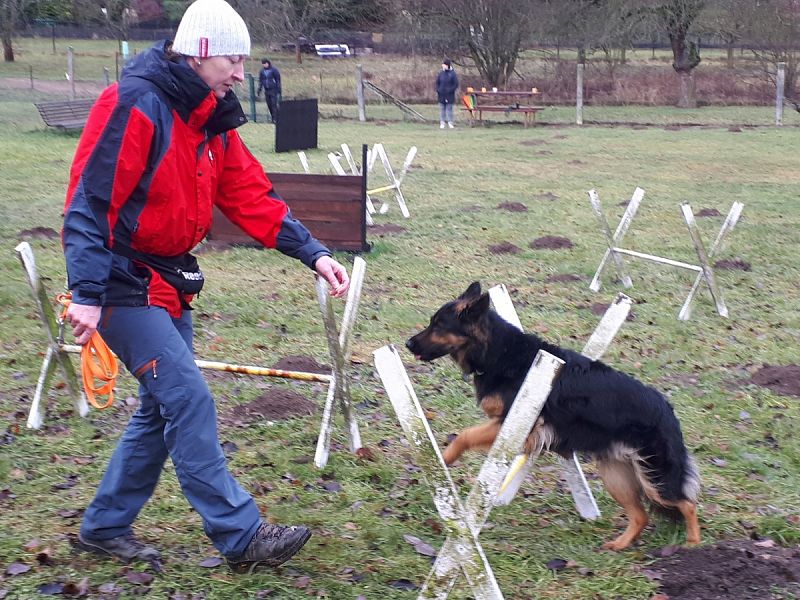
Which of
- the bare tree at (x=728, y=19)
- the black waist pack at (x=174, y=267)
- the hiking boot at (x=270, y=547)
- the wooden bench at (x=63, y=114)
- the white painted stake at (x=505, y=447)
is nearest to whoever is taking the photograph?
the white painted stake at (x=505, y=447)

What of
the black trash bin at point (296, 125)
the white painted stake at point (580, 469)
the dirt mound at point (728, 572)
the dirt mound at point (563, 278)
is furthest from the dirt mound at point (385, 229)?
the dirt mound at point (728, 572)

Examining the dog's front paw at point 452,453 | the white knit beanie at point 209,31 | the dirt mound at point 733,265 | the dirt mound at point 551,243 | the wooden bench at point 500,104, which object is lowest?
the dog's front paw at point 452,453

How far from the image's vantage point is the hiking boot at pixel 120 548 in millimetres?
3863

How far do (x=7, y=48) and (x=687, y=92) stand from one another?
103 feet

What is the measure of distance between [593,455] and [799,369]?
3.41 metres

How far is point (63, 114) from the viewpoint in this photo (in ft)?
72.5

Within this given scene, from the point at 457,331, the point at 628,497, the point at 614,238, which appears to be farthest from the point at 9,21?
the point at 628,497

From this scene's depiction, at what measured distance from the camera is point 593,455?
14.1 feet

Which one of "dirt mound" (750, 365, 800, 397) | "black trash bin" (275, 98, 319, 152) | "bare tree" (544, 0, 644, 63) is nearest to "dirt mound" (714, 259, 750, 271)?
"dirt mound" (750, 365, 800, 397)

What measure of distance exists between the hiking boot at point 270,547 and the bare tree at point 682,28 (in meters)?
31.7

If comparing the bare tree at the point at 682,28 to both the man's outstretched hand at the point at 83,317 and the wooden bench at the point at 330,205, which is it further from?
the man's outstretched hand at the point at 83,317

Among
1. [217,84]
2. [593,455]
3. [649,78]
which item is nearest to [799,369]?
[593,455]

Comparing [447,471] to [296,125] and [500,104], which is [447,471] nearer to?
[296,125]

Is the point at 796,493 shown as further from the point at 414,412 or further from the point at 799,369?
the point at 414,412
